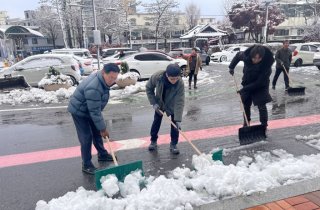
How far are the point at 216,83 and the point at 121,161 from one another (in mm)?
8920

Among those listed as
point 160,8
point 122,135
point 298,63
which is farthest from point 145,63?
point 160,8

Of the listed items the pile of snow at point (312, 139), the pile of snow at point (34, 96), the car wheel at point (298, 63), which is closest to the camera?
the pile of snow at point (312, 139)

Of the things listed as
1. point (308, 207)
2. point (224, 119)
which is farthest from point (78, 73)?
point (308, 207)

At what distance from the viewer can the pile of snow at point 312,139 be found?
16.4ft

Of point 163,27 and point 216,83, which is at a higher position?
point 163,27

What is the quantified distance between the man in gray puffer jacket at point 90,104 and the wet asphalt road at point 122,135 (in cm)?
50

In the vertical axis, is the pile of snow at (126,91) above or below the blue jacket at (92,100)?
below

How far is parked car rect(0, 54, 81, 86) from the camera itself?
12031 millimetres

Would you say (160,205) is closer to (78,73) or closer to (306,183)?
(306,183)

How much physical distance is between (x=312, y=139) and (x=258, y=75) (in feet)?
4.83

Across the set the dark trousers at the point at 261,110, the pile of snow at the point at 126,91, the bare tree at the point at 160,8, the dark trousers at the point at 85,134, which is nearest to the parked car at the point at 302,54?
the pile of snow at the point at 126,91

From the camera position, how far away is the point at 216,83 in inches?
507

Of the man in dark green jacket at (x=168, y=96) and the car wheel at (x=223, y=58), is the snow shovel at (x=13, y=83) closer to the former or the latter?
the man in dark green jacket at (x=168, y=96)

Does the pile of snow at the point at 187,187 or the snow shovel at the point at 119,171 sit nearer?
the pile of snow at the point at 187,187
